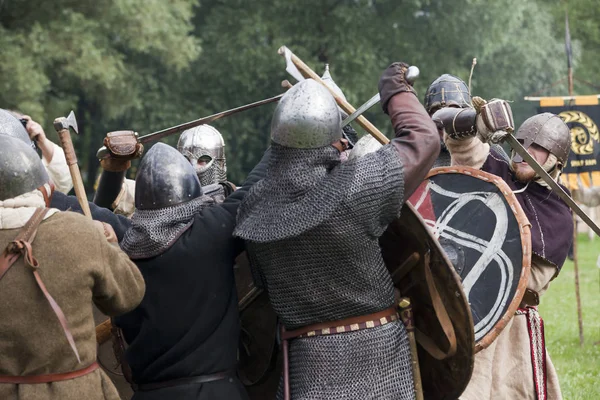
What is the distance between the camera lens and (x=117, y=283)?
11.0ft

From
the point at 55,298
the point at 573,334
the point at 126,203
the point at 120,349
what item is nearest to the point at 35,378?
the point at 55,298

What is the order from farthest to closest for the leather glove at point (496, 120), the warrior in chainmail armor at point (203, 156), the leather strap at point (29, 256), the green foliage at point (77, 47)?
the green foliage at point (77, 47)
the warrior in chainmail armor at point (203, 156)
the leather glove at point (496, 120)
the leather strap at point (29, 256)

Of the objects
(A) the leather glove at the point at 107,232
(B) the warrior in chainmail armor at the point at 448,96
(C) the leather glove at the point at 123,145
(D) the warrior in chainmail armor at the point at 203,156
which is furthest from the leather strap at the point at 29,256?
(B) the warrior in chainmail armor at the point at 448,96

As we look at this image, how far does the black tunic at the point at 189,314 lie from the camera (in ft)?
11.9

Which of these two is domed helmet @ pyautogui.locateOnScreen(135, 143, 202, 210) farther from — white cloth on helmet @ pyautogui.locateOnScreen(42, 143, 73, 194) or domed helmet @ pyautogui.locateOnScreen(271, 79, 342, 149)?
white cloth on helmet @ pyautogui.locateOnScreen(42, 143, 73, 194)

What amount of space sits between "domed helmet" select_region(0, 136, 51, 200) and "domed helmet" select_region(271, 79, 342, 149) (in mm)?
866

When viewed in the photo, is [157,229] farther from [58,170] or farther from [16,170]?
[58,170]

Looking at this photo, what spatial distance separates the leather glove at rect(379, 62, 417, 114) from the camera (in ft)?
11.8

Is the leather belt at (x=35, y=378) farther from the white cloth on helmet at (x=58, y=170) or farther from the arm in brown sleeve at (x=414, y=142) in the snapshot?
the white cloth on helmet at (x=58, y=170)

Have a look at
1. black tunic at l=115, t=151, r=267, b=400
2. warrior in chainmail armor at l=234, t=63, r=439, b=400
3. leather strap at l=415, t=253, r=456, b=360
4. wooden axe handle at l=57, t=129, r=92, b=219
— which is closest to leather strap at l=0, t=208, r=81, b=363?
black tunic at l=115, t=151, r=267, b=400

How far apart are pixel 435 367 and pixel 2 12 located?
16441mm

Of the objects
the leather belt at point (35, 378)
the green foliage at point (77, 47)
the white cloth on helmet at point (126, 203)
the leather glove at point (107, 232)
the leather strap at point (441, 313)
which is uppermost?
the leather glove at point (107, 232)

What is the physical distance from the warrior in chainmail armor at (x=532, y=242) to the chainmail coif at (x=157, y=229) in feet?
5.03

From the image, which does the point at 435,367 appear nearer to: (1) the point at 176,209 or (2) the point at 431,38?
(1) the point at 176,209
